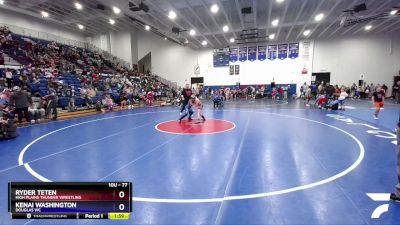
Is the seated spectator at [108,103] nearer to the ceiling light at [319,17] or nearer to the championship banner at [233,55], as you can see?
the ceiling light at [319,17]

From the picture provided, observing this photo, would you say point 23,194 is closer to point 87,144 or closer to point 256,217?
point 256,217

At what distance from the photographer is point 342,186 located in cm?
362

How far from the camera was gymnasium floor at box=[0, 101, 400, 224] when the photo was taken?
2.92m

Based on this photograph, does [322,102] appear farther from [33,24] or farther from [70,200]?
[33,24]

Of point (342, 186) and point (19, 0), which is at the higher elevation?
point (19, 0)

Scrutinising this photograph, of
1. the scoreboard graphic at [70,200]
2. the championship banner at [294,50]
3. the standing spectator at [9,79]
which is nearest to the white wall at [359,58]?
the championship banner at [294,50]

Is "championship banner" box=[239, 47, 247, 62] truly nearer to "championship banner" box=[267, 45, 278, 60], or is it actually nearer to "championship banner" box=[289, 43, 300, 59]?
"championship banner" box=[267, 45, 278, 60]

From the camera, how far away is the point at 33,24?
2259cm

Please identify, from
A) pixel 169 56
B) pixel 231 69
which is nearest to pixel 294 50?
pixel 231 69

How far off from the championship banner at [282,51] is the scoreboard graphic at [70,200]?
26.1 m

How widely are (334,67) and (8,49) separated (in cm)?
2889

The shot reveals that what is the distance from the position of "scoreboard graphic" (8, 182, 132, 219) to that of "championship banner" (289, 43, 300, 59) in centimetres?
2613

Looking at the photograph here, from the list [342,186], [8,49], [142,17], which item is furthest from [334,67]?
[8,49]

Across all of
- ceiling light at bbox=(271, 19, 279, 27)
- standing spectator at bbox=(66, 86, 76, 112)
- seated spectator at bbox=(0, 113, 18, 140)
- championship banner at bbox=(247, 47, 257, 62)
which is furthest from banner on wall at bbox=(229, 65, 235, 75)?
seated spectator at bbox=(0, 113, 18, 140)
